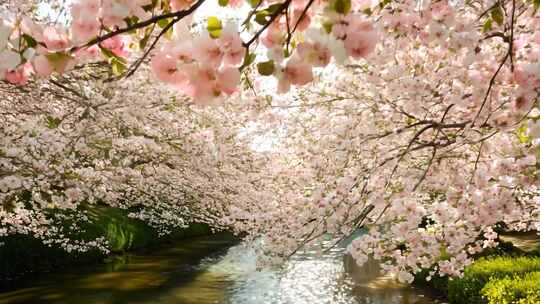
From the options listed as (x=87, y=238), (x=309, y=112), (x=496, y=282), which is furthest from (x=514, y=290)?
(x=87, y=238)

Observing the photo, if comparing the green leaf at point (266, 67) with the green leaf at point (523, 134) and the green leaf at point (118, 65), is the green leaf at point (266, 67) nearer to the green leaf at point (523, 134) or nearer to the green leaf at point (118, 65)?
the green leaf at point (118, 65)


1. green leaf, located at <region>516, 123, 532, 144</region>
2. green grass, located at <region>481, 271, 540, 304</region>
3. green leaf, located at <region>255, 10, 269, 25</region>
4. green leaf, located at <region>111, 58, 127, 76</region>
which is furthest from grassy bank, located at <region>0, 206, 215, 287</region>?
green leaf, located at <region>255, 10, 269, 25</region>

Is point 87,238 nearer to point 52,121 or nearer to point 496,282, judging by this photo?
point 52,121

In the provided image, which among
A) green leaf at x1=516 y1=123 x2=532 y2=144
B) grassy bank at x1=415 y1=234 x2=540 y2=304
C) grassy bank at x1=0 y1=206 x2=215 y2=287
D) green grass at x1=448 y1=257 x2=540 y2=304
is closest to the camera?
green leaf at x1=516 y1=123 x2=532 y2=144

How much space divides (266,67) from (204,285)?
17612mm

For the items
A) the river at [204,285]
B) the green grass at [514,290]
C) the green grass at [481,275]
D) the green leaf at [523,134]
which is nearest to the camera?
the green leaf at [523,134]

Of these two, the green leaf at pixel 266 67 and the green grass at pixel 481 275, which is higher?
the green leaf at pixel 266 67

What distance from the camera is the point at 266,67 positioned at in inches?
68.0

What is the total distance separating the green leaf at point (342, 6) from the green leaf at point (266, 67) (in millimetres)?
259

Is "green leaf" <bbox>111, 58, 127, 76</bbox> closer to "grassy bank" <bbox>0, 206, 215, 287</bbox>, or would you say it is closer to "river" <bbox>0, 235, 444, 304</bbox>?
"river" <bbox>0, 235, 444, 304</bbox>

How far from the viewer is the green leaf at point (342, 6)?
5.39ft

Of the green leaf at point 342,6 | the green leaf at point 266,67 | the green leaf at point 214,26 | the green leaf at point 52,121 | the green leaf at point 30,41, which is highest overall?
the green leaf at point 52,121

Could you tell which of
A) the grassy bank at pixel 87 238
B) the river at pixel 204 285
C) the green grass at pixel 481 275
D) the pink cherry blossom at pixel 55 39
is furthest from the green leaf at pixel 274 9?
the grassy bank at pixel 87 238

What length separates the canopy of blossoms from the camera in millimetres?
1751
